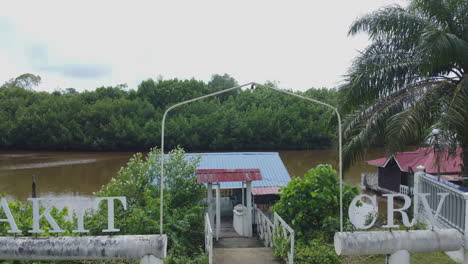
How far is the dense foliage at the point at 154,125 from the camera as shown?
4628 centimetres

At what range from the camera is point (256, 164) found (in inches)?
577

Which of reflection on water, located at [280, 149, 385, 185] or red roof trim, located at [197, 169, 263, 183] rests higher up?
red roof trim, located at [197, 169, 263, 183]

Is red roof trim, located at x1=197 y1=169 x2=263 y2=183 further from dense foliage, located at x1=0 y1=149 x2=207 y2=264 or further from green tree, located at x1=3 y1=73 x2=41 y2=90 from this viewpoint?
green tree, located at x1=3 y1=73 x2=41 y2=90

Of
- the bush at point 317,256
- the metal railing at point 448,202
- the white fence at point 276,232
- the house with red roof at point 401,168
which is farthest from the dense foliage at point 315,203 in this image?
the house with red roof at point 401,168

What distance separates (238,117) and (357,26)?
37052mm

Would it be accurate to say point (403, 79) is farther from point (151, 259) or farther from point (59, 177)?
point (59, 177)

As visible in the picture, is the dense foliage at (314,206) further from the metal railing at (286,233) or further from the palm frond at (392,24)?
the palm frond at (392,24)

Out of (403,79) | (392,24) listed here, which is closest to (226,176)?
(403,79)

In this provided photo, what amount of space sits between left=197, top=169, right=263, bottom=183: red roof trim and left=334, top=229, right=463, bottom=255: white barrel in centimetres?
402

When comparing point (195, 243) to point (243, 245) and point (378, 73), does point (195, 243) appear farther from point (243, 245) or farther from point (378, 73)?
point (378, 73)

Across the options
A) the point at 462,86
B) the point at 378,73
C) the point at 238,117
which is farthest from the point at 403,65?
the point at 238,117

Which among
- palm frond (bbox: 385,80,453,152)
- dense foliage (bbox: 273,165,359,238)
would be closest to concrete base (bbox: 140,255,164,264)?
dense foliage (bbox: 273,165,359,238)

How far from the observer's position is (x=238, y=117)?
47.2 metres

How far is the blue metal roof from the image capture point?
1326 cm
